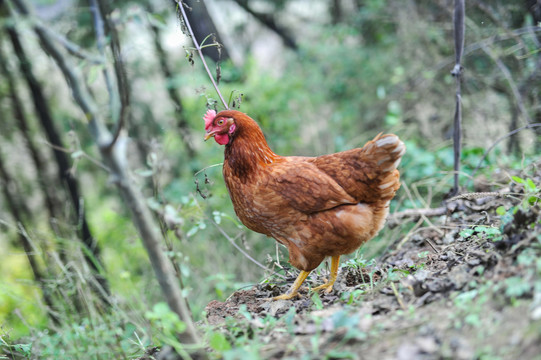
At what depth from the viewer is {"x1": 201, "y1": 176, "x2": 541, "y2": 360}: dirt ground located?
1.81 m

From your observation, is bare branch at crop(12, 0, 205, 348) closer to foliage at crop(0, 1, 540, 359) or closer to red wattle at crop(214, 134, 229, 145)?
red wattle at crop(214, 134, 229, 145)

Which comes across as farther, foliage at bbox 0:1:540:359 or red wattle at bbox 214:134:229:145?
foliage at bbox 0:1:540:359

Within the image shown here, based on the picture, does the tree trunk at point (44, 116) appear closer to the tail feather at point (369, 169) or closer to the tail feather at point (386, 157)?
the tail feather at point (369, 169)

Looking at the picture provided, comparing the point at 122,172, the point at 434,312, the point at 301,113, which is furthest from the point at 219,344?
the point at 301,113

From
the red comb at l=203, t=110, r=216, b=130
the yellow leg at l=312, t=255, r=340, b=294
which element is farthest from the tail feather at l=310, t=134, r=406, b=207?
the red comb at l=203, t=110, r=216, b=130

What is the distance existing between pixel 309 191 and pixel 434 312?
132 cm

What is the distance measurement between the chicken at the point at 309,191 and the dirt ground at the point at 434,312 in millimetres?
349

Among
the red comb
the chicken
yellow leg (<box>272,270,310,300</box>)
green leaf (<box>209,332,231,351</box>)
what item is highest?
the red comb

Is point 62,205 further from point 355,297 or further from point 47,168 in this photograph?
point 355,297

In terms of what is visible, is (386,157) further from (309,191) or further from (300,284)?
(300,284)

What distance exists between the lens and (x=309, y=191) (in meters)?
3.18

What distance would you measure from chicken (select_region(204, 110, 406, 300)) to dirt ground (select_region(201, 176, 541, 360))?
35cm

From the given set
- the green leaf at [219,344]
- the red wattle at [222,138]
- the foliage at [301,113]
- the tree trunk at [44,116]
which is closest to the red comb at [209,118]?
the red wattle at [222,138]

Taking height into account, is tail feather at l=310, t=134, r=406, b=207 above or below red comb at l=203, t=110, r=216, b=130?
below
